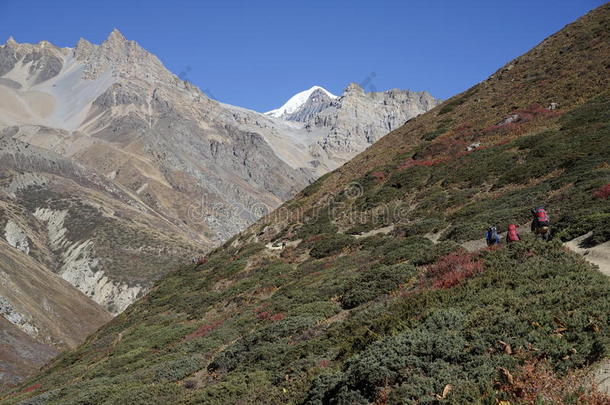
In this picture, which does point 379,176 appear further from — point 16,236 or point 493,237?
point 16,236

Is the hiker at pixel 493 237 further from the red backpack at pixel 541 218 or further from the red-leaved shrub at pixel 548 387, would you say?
the red-leaved shrub at pixel 548 387

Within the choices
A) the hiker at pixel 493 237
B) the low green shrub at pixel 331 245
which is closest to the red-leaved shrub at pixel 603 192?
the hiker at pixel 493 237

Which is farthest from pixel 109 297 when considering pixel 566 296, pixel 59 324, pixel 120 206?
pixel 566 296

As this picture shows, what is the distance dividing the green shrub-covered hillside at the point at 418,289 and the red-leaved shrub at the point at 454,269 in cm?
9

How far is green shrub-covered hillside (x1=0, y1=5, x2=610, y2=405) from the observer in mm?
7906

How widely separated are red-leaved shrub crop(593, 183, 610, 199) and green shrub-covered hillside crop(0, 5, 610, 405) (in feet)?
0.23

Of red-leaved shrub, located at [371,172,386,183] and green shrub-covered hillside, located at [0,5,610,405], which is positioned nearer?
green shrub-covered hillside, located at [0,5,610,405]

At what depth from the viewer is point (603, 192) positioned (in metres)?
17.3

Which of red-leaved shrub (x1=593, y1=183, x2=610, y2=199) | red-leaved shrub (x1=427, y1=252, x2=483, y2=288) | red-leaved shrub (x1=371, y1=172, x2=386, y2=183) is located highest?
red-leaved shrub (x1=371, y1=172, x2=386, y2=183)

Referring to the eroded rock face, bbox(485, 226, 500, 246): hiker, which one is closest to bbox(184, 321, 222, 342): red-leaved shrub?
bbox(485, 226, 500, 246): hiker

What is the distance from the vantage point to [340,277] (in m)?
19.4

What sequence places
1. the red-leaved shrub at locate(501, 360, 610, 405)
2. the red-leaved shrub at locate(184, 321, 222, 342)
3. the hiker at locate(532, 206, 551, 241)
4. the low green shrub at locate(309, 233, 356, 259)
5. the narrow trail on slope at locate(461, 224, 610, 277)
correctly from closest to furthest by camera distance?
1. the red-leaved shrub at locate(501, 360, 610, 405)
2. the narrow trail on slope at locate(461, 224, 610, 277)
3. the hiker at locate(532, 206, 551, 241)
4. the red-leaved shrub at locate(184, 321, 222, 342)
5. the low green shrub at locate(309, 233, 356, 259)

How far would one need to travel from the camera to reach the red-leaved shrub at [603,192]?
17086 mm

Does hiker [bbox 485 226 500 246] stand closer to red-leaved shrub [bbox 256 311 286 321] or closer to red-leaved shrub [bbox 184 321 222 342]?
red-leaved shrub [bbox 256 311 286 321]
